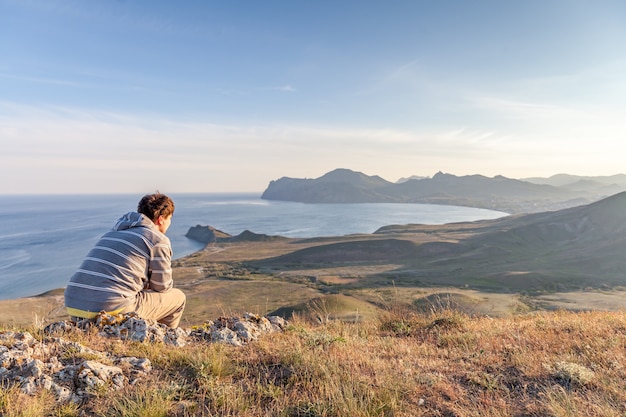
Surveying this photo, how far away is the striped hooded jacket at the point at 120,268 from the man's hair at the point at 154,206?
0.24m

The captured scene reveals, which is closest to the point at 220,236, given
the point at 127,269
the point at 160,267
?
the point at 160,267

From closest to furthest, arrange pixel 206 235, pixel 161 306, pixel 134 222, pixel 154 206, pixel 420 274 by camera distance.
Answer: pixel 134 222 < pixel 154 206 < pixel 161 306 < pixel 420 274 < pixel 206 235

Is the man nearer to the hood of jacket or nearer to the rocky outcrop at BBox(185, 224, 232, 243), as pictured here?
the hood of jacket

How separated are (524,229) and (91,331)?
275ft

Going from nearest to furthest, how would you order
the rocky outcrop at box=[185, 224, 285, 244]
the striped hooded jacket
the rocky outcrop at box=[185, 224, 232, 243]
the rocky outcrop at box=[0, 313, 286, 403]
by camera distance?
the rocky outcrop at box=[0, 313, 286, 403] < the striped hooded jacket < the rocky outcrop at box=[185, 224, 285, 244] < the rocky outcrop at box=[185, 224, 232, 243]

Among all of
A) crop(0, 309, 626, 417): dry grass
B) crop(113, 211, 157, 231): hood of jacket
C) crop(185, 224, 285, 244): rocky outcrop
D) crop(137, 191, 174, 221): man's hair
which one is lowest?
crop(185, 224, 285, 244): rocky outcrop

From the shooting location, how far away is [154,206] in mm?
4656

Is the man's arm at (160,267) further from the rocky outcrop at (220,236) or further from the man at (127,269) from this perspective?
the rocky outcrop at (220,236)

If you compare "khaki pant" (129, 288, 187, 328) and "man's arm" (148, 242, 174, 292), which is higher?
"man's arm" (148, 242, 174, 292)

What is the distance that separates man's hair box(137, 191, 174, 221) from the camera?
182 inches

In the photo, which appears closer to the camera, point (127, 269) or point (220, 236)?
point (127, 269)

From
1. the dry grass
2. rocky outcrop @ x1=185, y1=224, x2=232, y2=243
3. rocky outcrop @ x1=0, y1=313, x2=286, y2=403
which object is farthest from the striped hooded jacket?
rocky outcrop @ x1=185, y1=224, x2=232, y2=243

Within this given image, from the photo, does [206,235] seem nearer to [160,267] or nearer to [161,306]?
[161,306]

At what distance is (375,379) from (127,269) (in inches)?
126
